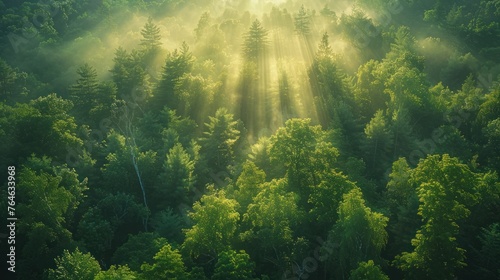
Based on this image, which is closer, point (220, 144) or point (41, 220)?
point (41, 220)

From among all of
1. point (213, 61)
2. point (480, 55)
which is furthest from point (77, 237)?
point (480, 55)

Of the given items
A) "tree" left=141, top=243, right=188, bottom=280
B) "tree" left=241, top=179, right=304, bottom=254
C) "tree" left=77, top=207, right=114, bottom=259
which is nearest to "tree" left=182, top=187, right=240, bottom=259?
"tree" left=241, top=179, right=304, bottom=254

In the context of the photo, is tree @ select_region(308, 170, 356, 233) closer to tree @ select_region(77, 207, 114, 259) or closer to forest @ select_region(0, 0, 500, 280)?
forest @ select_region(0, 0, 500, 280)

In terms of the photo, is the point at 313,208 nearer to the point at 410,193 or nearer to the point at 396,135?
the point at 410,193

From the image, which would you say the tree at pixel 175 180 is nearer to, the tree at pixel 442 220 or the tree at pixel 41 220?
the tree at pixel 41 220

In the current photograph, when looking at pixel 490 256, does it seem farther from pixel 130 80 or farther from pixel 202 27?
pixel 202 27

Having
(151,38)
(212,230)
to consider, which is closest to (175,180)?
(212,230)

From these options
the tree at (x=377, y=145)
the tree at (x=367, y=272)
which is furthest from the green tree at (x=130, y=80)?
the tree at (x=367, y=272)
